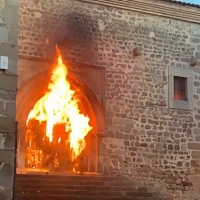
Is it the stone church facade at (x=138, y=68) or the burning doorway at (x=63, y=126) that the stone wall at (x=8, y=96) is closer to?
the stone church facade at (x=138, y=68)

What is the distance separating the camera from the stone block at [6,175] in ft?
18.0

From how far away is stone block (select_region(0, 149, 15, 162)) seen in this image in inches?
218

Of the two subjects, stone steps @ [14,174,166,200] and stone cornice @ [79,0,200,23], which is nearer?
stone steps @ [14,174,166,200]

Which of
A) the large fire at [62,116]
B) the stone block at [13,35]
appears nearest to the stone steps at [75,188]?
the large fire at [62,116]

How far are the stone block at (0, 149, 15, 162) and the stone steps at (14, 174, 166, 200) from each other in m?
3.97

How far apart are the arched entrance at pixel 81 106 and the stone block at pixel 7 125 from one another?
Answer: 5597 mm

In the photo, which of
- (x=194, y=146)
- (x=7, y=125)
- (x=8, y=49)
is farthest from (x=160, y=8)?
(x=7, y=125)

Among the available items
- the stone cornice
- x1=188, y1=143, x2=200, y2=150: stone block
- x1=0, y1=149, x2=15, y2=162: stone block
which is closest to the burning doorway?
the stone cornice

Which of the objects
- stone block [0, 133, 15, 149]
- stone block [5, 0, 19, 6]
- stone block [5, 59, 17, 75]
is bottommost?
stone block [0, 133, 15, 149]

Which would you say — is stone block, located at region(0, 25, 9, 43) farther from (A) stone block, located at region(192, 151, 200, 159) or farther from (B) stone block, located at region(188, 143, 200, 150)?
(A) stone block, located at region(192, 151, 200, 159)

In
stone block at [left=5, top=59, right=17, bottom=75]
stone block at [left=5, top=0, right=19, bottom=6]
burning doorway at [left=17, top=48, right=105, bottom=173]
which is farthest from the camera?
burning doorway at [left=17, top=48, right=105, bottom=173]

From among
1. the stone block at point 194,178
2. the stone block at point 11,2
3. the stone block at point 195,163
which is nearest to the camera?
the stone block at point 11,2

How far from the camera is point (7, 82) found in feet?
18.9

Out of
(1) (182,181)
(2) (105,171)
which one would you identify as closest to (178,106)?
(1) (182,181)
